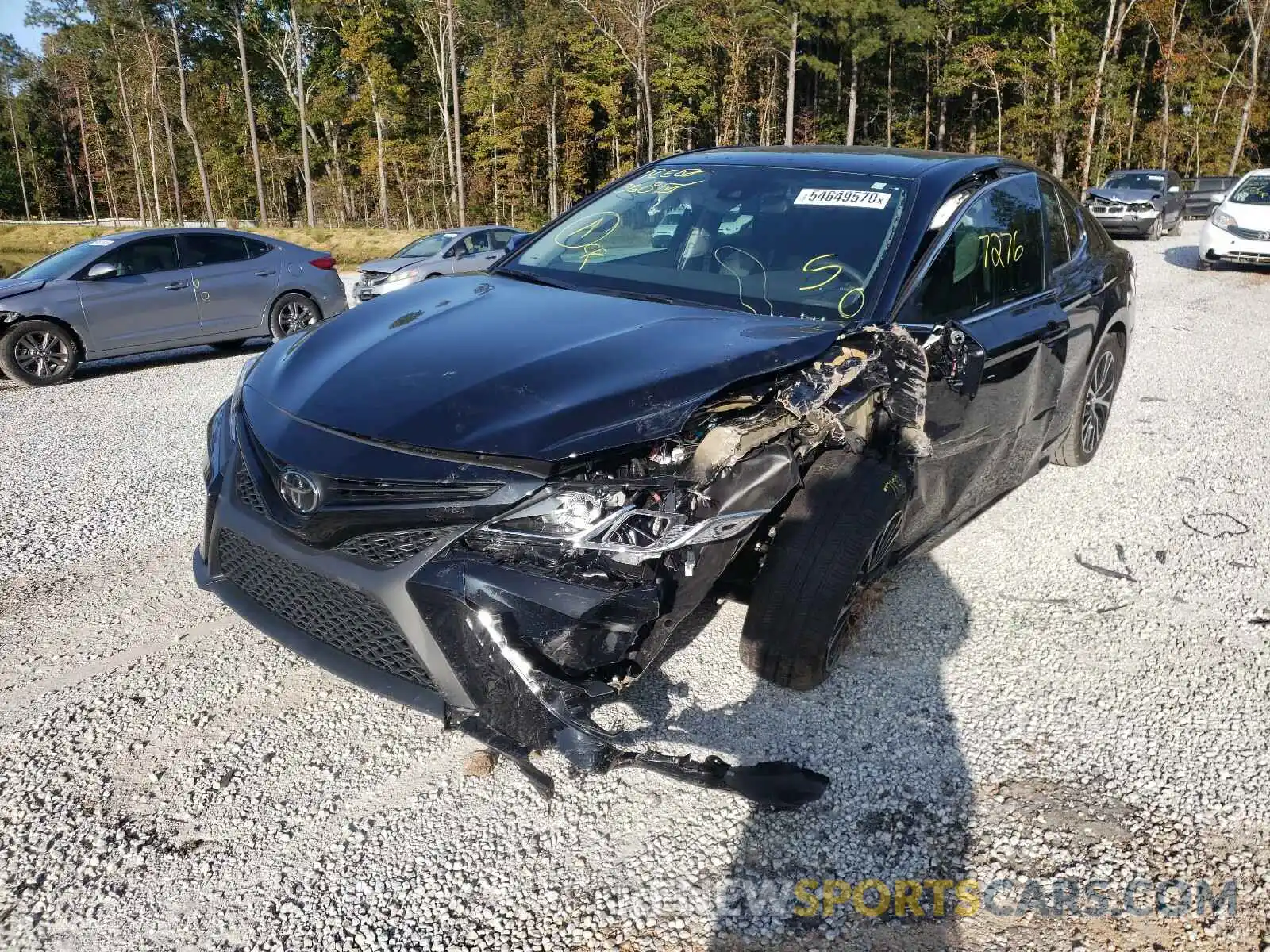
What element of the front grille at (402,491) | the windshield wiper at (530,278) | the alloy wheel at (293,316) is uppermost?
the windshield wiper at (530,278)

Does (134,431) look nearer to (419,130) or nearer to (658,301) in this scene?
(658,301)

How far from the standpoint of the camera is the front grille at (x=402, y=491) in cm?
226

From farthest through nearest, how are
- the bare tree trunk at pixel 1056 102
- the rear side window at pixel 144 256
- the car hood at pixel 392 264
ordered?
1. the bare tree trunk at pixel 1056 102
2. the car hood at pixel 392 264
3. the rear side window at pixel 144 256

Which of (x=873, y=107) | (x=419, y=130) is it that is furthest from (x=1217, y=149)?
(x=419, y=130)

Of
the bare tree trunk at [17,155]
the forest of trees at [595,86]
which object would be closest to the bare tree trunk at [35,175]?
the bare tree trunk at [17,155]

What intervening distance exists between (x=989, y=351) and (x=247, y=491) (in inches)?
106

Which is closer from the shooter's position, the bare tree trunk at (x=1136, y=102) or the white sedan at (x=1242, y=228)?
the white sedan at (x=1242, y=228)

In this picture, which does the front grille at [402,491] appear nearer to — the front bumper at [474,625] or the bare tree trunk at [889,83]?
the front bumper at [474,625]

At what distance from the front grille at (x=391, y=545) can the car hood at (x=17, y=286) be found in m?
8.77

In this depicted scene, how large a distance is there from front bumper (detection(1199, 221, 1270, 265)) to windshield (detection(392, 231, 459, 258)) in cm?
1304

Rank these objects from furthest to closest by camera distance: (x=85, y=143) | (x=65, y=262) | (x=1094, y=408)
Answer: (x=85, y=143)
(x=65, y=262)
(x=1094, y=408)

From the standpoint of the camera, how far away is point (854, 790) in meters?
2.66

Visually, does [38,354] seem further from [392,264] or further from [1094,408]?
[1094,408]

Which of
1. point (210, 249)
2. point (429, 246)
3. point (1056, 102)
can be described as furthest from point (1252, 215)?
point (1056, 102)
